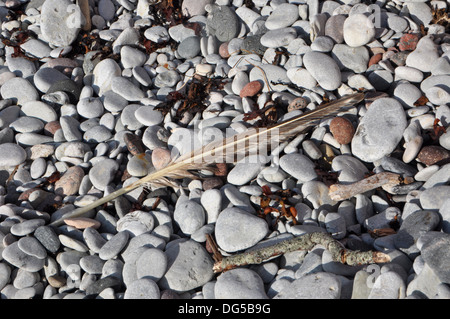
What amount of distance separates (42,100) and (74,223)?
1843mm

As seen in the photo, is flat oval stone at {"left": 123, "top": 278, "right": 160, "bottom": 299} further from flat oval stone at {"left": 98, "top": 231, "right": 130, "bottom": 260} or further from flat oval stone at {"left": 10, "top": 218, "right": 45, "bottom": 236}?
flat oval stone at {"left": 10, "top": 218, "right": 45, "bottom": 236}

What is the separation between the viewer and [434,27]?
14.1ft

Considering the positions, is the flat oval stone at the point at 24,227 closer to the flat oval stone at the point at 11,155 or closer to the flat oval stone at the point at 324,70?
the flat oval stone at the point at 11,155

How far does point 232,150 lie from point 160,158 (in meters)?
0.69

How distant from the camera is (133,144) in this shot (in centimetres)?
392

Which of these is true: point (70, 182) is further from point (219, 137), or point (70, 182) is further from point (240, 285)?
point (240, 285)

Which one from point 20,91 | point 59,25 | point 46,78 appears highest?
point 59,25

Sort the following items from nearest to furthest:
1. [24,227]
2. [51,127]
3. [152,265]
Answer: [152,265], [24,227], [51,127]

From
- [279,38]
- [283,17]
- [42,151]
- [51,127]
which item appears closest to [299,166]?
[279,38]

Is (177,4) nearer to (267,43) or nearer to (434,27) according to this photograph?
(267,43)

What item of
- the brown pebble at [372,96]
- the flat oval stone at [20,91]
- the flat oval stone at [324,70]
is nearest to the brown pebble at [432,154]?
the brown pebble at [372,96]

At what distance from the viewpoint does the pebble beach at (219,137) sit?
9.41 ft

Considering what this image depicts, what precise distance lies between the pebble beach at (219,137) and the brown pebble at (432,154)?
0.03ft
